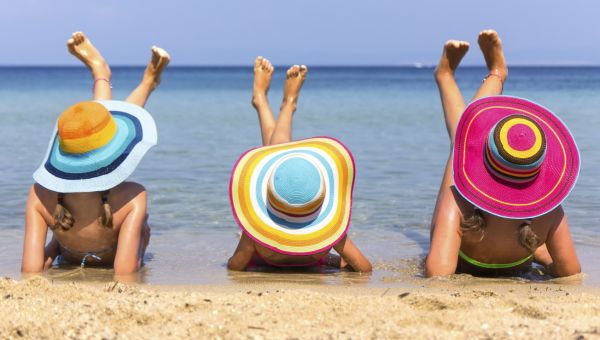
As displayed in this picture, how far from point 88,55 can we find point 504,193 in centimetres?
287

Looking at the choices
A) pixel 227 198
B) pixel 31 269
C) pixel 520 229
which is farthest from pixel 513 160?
pixel 227 198

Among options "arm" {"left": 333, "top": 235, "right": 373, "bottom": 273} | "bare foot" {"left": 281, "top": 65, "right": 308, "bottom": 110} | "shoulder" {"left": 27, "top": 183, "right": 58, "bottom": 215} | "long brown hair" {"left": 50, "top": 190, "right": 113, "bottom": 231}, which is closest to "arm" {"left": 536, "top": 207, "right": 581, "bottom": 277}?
"arm" {"left": 333, "top": 235, "right": 373, "bottom": 273}

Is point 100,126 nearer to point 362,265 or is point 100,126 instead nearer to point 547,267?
point 362,265

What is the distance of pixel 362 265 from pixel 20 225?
270cm

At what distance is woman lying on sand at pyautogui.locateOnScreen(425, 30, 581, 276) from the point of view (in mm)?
4176

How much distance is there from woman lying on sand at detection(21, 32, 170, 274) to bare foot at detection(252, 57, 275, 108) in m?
1.25

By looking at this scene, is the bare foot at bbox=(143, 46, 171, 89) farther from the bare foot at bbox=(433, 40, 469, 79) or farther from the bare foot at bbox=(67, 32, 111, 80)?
the bare foot at bbox=(433, 40, 469, 79)

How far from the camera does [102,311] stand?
3184 mm

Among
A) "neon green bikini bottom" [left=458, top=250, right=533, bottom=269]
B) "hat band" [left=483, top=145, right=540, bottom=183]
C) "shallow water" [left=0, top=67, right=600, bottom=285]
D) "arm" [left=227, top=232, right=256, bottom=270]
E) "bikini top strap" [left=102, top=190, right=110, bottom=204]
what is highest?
"hat band" [left=483, top=145, right=540, bottom=183]

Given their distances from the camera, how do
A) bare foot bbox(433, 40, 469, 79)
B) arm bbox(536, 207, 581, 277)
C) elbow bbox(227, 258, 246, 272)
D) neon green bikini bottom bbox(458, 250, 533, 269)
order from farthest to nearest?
bare foot bbox(433, 40, 469, 79)
elbow bbox(227, 258, 246, 272)
neon green bikini bottom bbox(458, 250, 533, 269)
arm bbox(536, 207, 581, 277)

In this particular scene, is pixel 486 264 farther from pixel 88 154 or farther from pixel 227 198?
pixel 227 198

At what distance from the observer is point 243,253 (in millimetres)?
4586

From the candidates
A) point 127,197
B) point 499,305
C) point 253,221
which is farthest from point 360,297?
point 127,197

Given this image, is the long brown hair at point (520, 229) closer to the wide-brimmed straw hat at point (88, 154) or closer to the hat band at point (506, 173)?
the hat band at point (506, 173)
